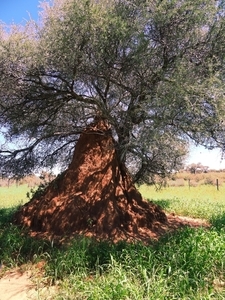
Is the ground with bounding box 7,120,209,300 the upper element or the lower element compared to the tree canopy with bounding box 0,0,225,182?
lower

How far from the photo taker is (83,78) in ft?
25.1

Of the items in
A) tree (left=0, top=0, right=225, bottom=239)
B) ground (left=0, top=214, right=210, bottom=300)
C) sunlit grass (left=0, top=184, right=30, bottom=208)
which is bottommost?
ground (left=0, top=214, right=210, bottom=300)

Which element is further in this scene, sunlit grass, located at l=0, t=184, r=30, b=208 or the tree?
sunlit grass, located at l=0, t=184, r=30, b=208

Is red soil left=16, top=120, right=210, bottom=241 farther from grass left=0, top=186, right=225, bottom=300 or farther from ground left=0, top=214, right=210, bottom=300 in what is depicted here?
ground left=0, top=214, right=210, bottom=300

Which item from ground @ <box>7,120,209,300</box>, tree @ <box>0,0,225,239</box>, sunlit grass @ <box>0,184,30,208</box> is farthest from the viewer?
sunlit grass @ <box>0,184,30,208</box>

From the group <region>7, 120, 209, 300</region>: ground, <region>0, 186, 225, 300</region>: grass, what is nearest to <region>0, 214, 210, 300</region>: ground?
<region>0, 186, 225, 300</region>: grass

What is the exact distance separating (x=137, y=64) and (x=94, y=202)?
3205mm

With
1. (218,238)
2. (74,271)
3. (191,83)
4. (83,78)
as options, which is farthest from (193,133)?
(74,271)

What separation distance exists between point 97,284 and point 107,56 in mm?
4371

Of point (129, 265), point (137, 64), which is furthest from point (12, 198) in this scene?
point (129, 265)

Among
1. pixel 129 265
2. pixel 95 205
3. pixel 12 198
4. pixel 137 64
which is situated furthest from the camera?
pixel 12 198

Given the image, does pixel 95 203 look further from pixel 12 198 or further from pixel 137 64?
pixel 12 198

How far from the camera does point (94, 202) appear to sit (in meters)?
7.83

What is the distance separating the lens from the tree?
20.1 feet
